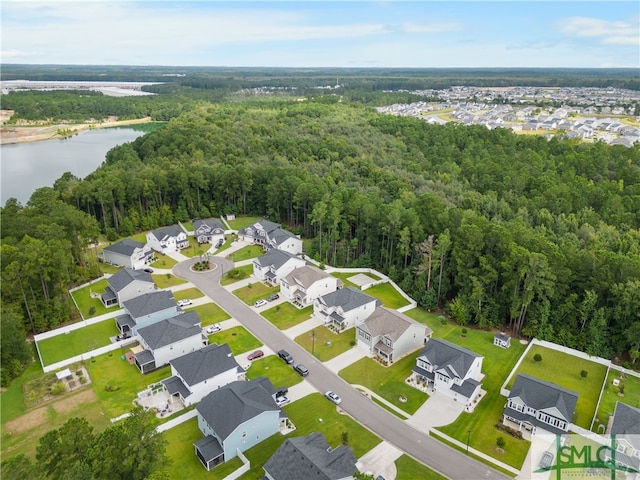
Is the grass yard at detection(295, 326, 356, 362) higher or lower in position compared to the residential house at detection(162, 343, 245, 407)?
lower

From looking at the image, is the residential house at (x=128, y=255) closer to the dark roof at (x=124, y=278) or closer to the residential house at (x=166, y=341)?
the dark roof at (x=124, y=278)

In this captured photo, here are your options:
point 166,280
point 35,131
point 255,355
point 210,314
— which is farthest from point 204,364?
point 35,131

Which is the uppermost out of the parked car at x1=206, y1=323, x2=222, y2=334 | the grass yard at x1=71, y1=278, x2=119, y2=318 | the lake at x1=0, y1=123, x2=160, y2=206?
the lake at x1=0, y1=123, x2=160, y2=206

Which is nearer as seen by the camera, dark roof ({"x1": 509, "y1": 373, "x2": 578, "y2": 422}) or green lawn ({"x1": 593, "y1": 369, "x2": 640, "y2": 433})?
dark roof ({"x1": 509, "y1": 373, "x2": 578, "y2": 422})

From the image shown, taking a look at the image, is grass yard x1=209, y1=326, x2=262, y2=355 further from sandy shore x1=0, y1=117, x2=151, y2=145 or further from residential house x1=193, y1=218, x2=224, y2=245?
sandy shore x1=0, y1=117, x2=151, y2=145

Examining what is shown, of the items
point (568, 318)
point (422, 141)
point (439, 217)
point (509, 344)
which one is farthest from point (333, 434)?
point (422, 141)

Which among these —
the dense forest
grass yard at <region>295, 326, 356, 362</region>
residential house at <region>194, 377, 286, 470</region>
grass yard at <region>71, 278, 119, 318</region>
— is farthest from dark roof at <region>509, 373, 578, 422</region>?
grass yard at <region>71, 278, 119, 318</region>

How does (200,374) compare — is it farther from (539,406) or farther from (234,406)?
(539,406)
